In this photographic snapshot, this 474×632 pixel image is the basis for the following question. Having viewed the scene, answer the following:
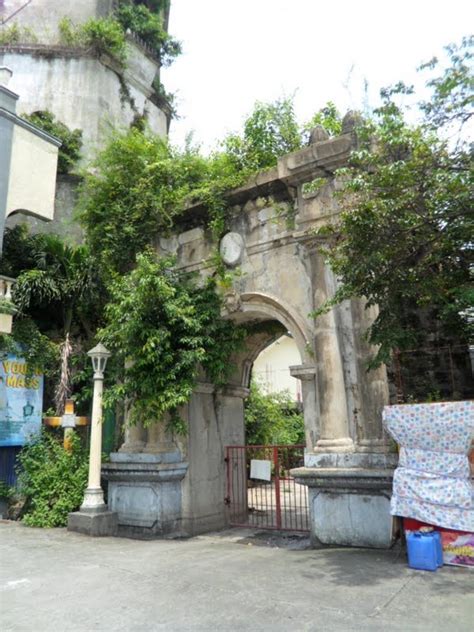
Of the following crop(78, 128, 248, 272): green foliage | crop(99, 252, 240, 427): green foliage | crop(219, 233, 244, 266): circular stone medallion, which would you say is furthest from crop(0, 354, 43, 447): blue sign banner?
crop(219, 233, 244, 266): circular stone medallion

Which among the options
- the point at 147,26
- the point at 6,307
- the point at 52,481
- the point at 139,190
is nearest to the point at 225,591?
the point at 52,481

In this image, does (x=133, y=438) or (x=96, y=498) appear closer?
(x=96, y=498)

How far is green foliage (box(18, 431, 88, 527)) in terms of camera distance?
30.0 ft

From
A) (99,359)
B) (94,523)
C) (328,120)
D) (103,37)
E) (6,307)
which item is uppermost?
(103,37)

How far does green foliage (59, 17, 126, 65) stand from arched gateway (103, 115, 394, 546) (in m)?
11.1

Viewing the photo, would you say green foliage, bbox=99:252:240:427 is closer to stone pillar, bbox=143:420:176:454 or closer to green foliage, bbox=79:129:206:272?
stone pillar, bbox=143:420:176:454

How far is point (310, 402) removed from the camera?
7.68 meters

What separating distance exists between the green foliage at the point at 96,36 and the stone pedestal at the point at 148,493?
566 inches

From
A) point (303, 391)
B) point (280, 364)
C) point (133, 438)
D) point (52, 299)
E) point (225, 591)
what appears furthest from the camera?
point (280, 364)

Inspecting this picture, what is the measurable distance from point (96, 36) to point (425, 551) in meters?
17.9

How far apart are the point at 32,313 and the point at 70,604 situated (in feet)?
28.8

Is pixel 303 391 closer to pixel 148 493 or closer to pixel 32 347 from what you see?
pixel 148 493

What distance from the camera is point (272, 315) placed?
27.9 feet

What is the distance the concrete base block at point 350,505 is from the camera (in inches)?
257
